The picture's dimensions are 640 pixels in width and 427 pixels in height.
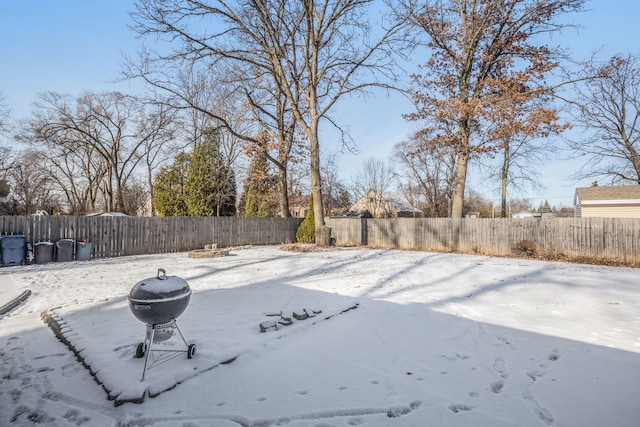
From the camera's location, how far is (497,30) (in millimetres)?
15305

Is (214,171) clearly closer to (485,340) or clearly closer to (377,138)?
(377,138)

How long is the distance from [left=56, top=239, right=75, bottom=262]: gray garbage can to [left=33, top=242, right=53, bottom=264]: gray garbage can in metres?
0.24

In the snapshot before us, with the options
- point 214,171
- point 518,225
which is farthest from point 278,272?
point 214,171

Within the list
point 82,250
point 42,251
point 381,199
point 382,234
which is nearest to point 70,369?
point 42,251

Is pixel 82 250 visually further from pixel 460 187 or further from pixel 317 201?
pixel 460 187

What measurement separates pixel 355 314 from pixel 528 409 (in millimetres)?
2538

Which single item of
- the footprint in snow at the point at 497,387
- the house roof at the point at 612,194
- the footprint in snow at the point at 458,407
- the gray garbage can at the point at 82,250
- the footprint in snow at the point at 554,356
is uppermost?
the house roof at the point at 612,194

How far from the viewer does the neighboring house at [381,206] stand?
117 feet

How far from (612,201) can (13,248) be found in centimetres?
2597

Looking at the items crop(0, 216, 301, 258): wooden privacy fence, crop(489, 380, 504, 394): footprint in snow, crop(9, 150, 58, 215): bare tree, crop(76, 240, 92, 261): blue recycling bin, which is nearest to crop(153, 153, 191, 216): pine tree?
crop(0, 216, 301, 258): wooden privacy fence

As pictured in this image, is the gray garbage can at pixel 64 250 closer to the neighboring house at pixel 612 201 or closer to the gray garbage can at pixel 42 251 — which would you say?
the gray garbage can at pixel 42 251

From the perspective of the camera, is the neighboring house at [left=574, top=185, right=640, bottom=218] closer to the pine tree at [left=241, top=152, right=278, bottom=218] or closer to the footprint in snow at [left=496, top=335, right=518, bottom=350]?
the pine tree at [left=241, top=152, right=278, bottom=218]

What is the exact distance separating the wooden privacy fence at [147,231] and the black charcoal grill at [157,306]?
9948 mm

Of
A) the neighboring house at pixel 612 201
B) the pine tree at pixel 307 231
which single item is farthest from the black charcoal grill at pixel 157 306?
the neighboring house at pixel 612 201
